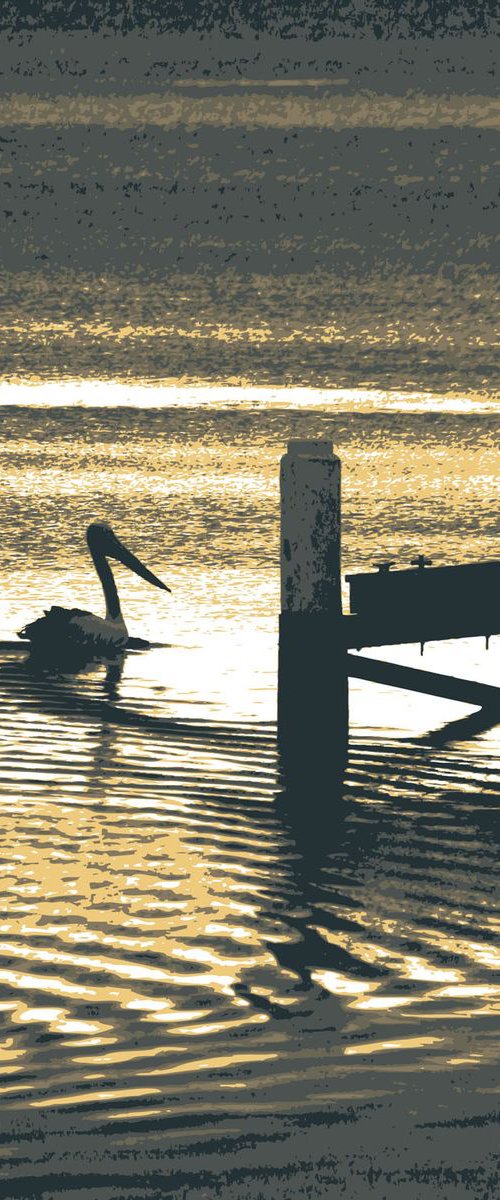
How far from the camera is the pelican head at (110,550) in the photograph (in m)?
10.6

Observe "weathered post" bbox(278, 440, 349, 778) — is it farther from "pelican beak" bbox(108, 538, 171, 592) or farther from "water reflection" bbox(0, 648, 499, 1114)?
"pelican beak" bbox(108, 538, 171, 592)

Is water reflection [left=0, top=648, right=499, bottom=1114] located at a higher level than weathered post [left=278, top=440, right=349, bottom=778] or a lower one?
lower

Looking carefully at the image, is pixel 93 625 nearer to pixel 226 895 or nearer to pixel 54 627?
pixel 54 627

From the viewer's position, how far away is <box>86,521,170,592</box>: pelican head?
10555 millimetres

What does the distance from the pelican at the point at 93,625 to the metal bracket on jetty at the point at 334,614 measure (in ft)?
4.12

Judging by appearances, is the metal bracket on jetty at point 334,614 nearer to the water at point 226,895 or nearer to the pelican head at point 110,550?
the water at point 226,895

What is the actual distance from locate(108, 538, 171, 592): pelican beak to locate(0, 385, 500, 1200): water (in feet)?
0.66

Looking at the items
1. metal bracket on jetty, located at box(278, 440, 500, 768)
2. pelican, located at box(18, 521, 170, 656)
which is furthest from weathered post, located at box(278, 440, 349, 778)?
pelican, located at box(18, 521, 170, 656)

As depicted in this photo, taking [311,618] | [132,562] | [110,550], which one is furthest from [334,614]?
[110,550]

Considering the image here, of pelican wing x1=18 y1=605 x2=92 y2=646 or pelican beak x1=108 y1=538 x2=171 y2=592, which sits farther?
pelican beak x1=108 y1=538 x2=171 y2=592

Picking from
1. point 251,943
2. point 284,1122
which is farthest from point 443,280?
point 284,1122

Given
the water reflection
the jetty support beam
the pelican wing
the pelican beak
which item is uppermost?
the pelican beak

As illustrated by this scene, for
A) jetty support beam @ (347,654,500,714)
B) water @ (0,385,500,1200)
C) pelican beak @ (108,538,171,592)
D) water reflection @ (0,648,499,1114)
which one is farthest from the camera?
pelican beak @ (108,538,171,592)

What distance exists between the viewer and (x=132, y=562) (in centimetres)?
1055
